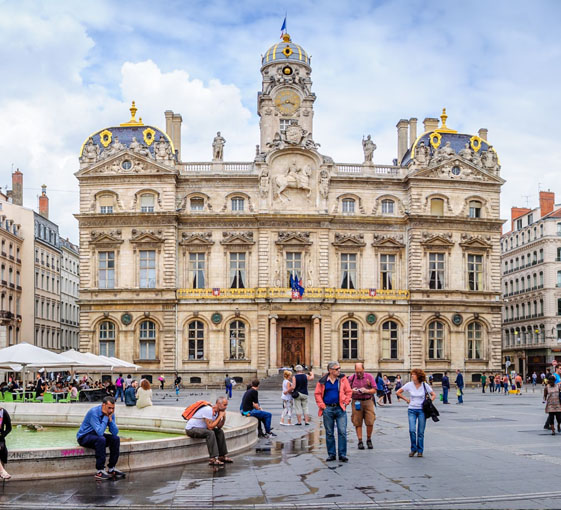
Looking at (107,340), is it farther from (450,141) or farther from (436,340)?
(450,141)

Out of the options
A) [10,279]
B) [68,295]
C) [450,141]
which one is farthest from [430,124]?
[68,295]

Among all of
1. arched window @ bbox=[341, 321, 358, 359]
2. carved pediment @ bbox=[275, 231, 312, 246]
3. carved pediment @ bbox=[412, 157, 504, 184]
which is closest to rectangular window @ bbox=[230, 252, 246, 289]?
carved pediment @ bbox=[275, 231, 312, 246]

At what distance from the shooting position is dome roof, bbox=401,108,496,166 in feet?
205

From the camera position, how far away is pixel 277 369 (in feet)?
192

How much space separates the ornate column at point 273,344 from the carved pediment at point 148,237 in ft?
31.9

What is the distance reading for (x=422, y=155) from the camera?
61.6m

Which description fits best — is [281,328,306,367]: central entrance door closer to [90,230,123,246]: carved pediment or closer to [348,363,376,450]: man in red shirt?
[90,230,123,246]: carved pediment

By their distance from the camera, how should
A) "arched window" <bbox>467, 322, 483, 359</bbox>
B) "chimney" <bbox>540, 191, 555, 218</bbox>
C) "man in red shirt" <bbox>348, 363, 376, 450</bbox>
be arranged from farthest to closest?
"chimney" <bbox>540, 191, 555, 218</bbox> → "arched window" <bbox>467, 322, 483, 359</bbox> → "man in red shirt" <bbox>348, 363, 376, 450</bbox>

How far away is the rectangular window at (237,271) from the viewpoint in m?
60.0

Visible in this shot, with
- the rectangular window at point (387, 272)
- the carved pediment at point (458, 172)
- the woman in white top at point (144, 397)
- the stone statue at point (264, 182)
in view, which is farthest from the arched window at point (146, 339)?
the woman in white top at point (144, 397)

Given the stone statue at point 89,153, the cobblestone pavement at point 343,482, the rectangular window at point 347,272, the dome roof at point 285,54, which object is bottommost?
the cobblestone pavement at point 343,482

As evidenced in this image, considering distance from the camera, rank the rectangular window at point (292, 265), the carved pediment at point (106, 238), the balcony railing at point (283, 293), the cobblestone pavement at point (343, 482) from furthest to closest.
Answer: the rectangular window at point (292, 265) < the carved pediment at point (106, 238) < the balcony railing at point (283, 293) < the cobblestone pavement at point (343, 482)

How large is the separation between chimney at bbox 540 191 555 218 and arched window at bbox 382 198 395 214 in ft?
102

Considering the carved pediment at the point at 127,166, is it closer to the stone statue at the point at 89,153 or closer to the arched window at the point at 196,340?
the stone statue at the point at 89,153
